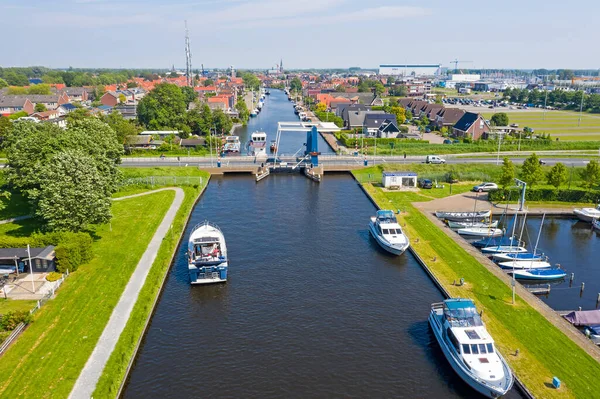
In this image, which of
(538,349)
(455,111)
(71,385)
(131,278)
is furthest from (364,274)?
(455,111)

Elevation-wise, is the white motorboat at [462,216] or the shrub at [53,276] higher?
the white motorboat at [462,216]

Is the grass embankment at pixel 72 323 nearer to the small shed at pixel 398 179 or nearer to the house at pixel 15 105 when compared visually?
the small shed at pixel 398 179

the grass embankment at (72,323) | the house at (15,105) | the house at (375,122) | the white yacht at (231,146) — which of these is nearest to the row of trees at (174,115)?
the white yacht at (231,146)

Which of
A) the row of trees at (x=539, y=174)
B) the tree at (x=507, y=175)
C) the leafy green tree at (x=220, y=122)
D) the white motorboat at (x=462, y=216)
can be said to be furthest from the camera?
the leafy green tree at (x=220, y=122)

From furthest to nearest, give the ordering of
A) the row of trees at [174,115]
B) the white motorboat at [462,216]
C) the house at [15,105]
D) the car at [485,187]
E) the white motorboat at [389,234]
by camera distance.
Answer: the house at [15,105]
the row of trees at [174,115]
the car at [485,187]
the white motorboat at [462,216]
the white motorboat at [389,234]

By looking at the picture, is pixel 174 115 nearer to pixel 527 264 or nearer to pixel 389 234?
pixel 389 234

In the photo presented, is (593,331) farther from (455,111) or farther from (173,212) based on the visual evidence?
(455,111)
